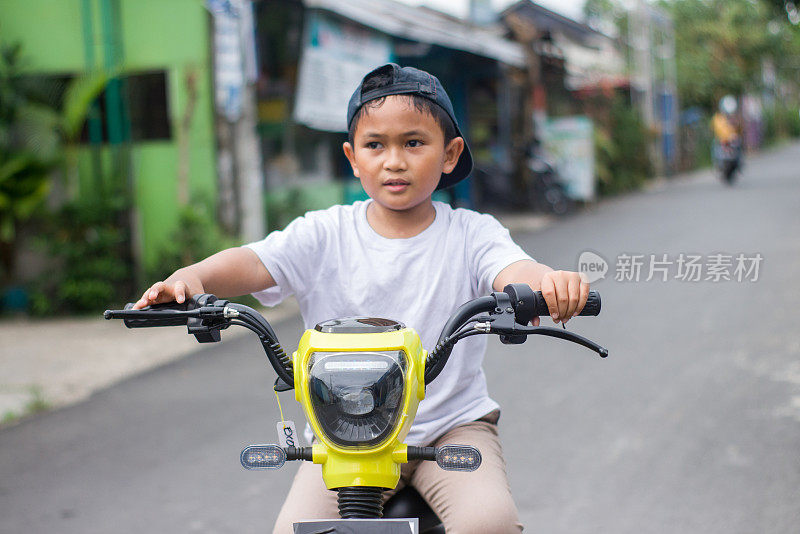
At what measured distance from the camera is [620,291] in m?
8.69

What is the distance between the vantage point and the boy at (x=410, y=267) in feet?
6.20

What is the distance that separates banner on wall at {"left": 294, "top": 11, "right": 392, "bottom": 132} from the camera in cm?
991

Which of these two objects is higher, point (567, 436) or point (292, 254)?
point (292, 254)

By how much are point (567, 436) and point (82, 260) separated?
537cm

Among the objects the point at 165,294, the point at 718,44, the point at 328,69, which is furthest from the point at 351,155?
the point at 718,44

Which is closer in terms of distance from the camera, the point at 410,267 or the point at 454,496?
the point at 454,496

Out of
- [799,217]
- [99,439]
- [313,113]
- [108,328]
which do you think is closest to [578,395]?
[99,439]

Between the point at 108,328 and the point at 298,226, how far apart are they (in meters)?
6.13

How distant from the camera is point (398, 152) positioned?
1.93m

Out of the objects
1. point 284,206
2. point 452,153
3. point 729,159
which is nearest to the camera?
point 452,153

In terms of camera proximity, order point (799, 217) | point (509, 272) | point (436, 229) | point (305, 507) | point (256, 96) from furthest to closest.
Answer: point (799, 217)
point (256, 96)
point (436, 229)
point (509, 272)
point (305, 507)

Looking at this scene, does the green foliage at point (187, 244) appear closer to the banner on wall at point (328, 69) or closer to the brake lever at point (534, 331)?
the banner on wall at point (328, 69)

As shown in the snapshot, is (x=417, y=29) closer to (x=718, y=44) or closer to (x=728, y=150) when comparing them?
(x=728, y=150)

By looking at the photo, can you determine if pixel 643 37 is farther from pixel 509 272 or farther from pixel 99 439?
pixel 509 272
